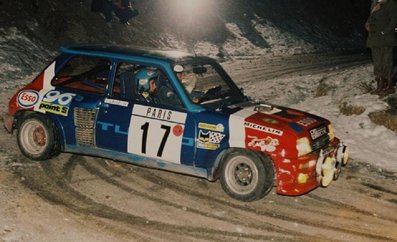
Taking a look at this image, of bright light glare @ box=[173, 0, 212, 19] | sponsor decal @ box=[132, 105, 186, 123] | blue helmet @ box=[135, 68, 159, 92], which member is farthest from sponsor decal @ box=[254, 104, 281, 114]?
bright light glare @ box=[173, 0, 212, 19]

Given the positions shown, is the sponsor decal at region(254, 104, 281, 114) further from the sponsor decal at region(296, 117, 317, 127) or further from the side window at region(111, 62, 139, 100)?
the side window at region(111, 62, 139, 100)

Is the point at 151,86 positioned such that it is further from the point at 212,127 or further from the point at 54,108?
the point at 54,108

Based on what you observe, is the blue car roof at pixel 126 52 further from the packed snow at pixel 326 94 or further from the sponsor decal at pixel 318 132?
the packed snow at pixel 326 94

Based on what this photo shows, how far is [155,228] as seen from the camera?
5.12m

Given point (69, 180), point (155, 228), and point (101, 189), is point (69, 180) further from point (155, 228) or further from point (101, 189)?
point (155, 228)

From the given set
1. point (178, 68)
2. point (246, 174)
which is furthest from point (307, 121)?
point (178, 68)

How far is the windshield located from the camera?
20.9ft

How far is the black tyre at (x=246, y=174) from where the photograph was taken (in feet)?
18.9

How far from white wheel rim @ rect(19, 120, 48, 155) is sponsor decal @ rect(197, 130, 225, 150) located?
7.86 ft

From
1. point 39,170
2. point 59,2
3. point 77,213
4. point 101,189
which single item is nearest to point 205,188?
point 101,189

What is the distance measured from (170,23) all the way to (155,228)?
64.7 ft

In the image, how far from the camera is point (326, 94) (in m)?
12.4

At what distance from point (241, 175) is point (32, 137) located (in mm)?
3121

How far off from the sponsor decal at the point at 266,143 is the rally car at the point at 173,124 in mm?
12
